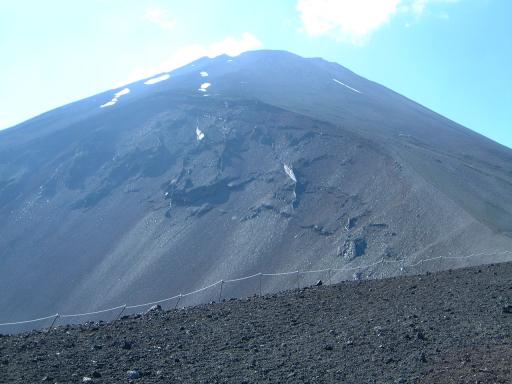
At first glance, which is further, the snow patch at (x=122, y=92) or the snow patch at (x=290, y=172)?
the snow patch at (x=122, y=92)

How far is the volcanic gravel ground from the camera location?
10484 mm

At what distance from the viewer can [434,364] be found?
34.5ft

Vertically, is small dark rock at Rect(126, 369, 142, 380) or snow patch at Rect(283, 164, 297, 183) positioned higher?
small dark rock at Rect(126, 369, 142, 380)

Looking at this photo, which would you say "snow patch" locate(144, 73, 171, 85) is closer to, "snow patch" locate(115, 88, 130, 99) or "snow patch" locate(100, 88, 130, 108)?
"snow patch" locate(115, 88, 130, 99)

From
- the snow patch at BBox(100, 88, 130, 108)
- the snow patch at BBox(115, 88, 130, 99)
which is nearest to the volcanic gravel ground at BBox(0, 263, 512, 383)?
the snow patch at BBox(100, 88, 130, 108)

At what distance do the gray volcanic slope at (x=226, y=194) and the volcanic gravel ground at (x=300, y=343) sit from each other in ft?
60.0

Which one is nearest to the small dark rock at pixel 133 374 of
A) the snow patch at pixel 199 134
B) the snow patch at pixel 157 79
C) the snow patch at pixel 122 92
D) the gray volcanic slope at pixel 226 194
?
the gray volcanic slope at pixel 226 194

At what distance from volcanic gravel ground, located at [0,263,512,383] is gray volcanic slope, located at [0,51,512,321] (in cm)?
1829

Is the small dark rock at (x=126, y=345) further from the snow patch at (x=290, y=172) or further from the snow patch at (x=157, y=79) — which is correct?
the snow patch at (x=157, y=79)

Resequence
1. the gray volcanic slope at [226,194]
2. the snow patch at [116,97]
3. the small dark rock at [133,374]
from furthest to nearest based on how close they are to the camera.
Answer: the snow patch at [116,97] < the gray volcanic slope at [226,194] < the small dark rock at [133,374]

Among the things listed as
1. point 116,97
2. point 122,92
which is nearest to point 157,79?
point 122,92

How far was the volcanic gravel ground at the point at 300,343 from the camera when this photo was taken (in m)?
10.5

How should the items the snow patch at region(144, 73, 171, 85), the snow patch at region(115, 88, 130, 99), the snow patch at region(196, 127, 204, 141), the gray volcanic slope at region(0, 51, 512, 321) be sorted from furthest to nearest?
the snow patch at region(144, 73, 171, 85) < the snow patch at region(115, 88, 130, 99) < the snow patch at region(196, 127, 204, 141) < the gray volcanic slope at region(0, 51, 512, 321)

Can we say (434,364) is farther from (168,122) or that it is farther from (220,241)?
(168,122)
